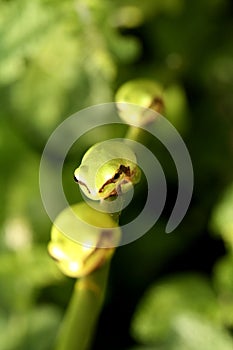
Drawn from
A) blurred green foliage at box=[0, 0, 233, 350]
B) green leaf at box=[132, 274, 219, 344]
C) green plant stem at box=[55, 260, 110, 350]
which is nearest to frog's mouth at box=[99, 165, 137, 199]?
green plant stem at box=[55, 260, 110, 350]

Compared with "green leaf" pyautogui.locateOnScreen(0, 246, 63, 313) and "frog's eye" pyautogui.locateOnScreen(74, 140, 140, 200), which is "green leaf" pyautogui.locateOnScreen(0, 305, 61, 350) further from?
"frog's eye" pyautogui.locateOnScreen(74, 140, 140, 200)

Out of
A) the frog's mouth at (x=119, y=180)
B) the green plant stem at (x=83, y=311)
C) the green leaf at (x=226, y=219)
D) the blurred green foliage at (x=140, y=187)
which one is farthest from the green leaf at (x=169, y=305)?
the frog's mouth at (x=119, y=180)

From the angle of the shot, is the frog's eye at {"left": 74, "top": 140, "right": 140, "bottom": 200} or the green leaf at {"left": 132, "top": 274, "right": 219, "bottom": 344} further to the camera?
the green leaf at {"left": 132, "top": 274, "right": 219, "bottom": 344}

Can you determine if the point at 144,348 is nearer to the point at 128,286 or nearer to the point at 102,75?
the point at 128,286

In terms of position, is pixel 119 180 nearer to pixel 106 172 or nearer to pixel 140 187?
pixel 106 172

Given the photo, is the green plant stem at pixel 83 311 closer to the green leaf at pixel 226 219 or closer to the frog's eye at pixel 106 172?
Result: the frog's eye at pixel 106 172

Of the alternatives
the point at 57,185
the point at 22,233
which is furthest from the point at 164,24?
the point at 22,233

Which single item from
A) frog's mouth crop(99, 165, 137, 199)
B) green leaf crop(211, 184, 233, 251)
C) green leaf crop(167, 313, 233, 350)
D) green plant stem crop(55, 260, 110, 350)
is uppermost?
green leaf crop(211, 184, 233, 251)
